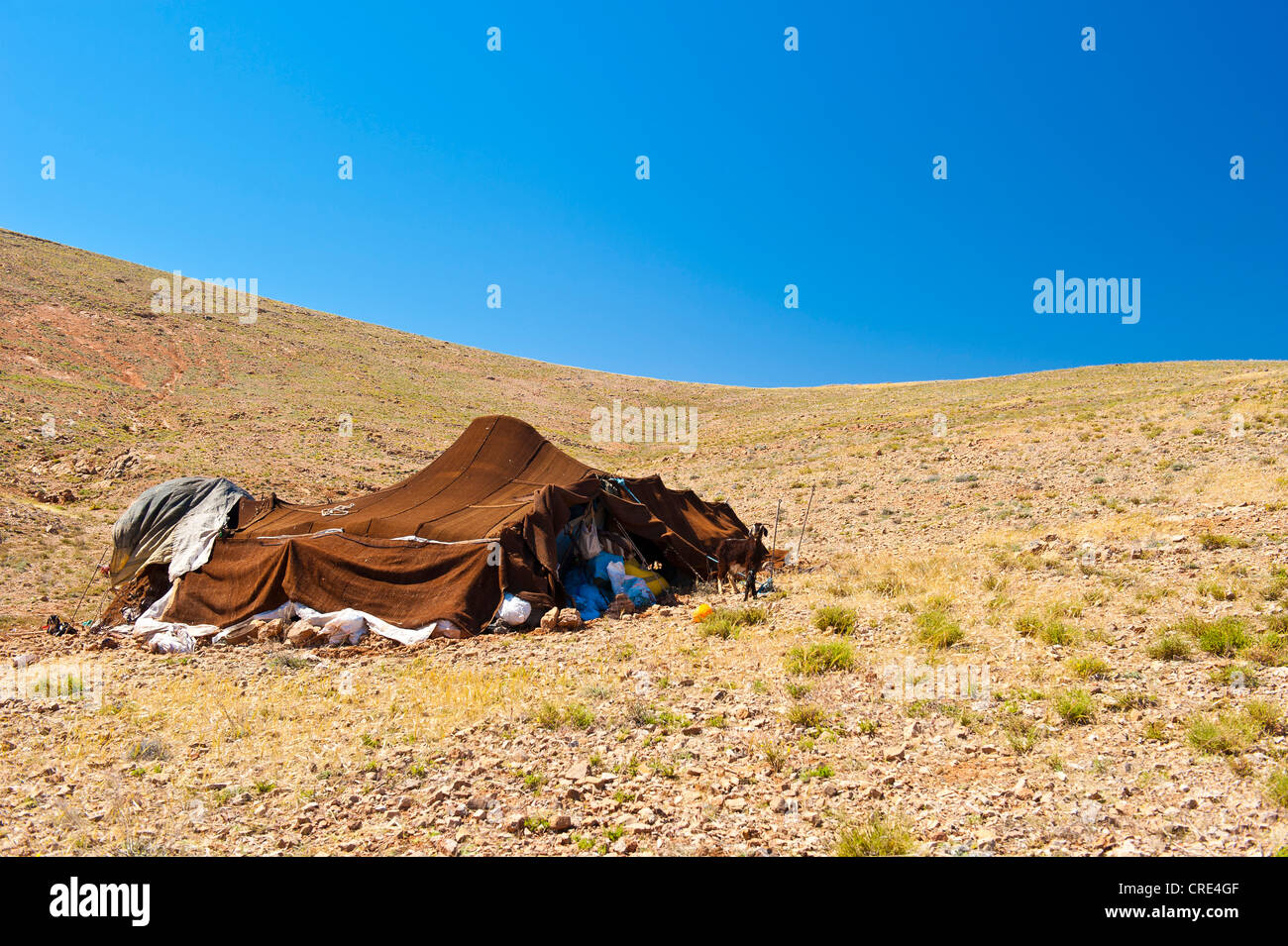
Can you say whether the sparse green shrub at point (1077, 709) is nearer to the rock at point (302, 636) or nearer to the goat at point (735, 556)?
the goat at point (735, 556)

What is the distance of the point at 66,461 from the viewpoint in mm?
25750

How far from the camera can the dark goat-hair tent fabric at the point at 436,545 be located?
38.3ft

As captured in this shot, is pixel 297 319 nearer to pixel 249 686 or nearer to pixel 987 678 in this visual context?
pixel 249 686

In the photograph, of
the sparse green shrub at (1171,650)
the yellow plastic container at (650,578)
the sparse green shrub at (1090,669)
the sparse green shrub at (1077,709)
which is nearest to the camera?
the sparse green shrub at (1077,709)

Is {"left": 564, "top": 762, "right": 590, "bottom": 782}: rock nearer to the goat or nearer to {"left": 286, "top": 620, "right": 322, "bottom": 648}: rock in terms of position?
{"left": 286, "top": 620, "right": 322, "bottom": 648}: rock

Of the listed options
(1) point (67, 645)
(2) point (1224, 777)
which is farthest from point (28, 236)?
(2) point (1224, 777)

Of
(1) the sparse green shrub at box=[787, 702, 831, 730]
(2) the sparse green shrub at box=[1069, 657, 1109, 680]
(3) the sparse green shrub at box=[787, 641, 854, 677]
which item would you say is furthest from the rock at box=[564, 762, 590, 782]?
(2) the sparse green shrub at box=[1069, 657, 1109, 680]

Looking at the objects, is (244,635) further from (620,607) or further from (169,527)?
(620,607)

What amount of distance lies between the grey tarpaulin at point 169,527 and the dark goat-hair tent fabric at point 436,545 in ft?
1.64

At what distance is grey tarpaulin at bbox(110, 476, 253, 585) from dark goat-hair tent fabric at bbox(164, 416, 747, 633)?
1.64 feet

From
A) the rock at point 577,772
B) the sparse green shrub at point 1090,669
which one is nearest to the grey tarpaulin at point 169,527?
the rock at point 577,772

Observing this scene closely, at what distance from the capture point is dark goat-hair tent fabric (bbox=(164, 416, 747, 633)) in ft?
38.3

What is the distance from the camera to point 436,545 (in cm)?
1209

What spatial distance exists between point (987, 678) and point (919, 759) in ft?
6.75
